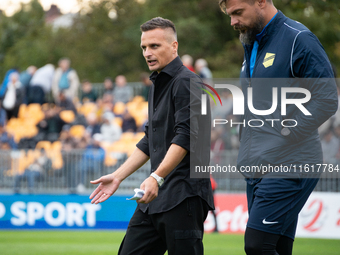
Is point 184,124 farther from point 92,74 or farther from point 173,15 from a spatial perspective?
point 92,74

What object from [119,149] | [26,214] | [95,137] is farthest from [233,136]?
[26,214]

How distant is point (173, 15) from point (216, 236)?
30624 mm

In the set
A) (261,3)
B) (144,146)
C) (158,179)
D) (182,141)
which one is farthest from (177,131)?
(261,3)

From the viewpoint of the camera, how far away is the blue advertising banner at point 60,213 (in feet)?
40.0

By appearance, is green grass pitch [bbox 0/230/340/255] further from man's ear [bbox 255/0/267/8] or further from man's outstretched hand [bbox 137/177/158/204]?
man's ear [bbox 255/0/267/8]

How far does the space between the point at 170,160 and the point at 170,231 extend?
1.84 ft

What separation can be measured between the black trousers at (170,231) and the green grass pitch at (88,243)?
15.9 ft

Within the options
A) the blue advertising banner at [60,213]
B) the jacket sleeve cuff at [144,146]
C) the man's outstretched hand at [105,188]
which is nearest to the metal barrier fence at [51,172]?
the blue advertising banner at [60,213]

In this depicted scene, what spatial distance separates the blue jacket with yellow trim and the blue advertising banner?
342 inches

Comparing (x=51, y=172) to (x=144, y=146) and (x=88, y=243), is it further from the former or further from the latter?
(x=144, y=146)

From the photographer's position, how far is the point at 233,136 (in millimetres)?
12969

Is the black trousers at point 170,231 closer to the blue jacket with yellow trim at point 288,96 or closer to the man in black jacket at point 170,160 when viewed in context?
the man in black jacket at point 170,160

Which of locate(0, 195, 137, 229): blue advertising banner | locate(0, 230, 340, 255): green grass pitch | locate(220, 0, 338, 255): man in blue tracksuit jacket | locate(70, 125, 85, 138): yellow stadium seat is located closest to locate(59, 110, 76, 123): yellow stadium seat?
locate(70, 125, 85, 138): yellow stadium seat

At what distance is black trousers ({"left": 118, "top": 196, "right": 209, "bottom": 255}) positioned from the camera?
3.70m
